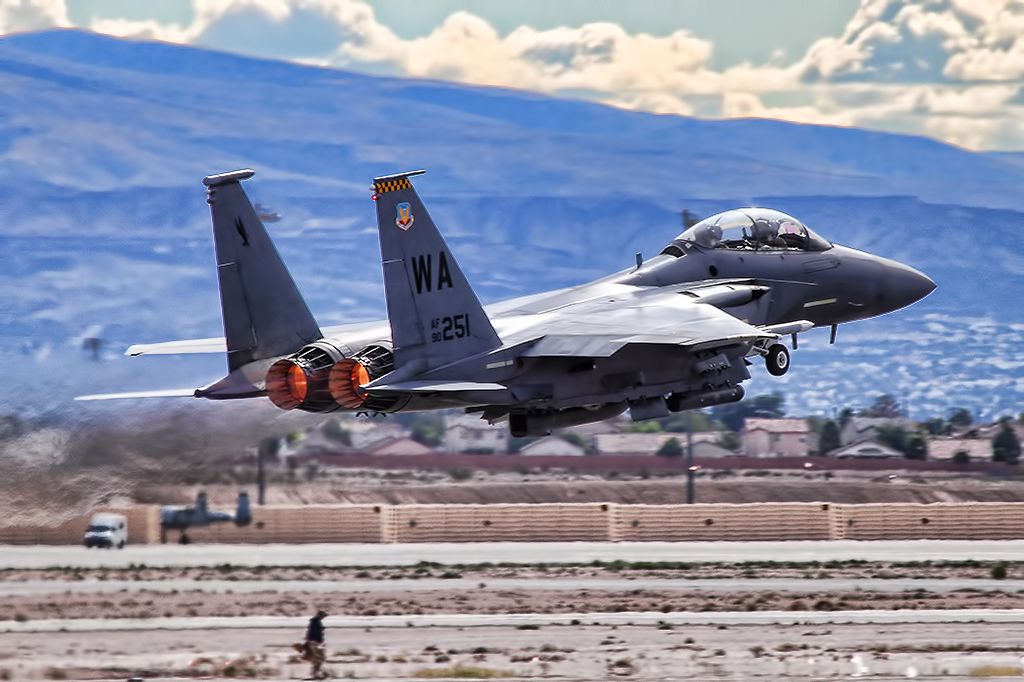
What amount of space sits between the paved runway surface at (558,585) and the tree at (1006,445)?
15.4m

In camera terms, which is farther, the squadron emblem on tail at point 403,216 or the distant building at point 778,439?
the distant building at point 778,439

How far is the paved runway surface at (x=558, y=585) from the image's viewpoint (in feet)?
107

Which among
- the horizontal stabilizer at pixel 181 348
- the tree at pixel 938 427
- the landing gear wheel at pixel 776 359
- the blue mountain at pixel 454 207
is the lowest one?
the tree at pixel 938 427

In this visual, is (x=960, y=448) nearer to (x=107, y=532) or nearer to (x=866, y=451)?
(x=866, y=451)

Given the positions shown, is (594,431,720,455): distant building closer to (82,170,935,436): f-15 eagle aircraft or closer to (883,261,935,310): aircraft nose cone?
(883,261,935,310): aircraft nose cone

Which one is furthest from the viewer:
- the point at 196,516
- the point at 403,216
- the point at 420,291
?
the point at 196,516

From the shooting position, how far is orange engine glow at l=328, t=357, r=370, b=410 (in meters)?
26.4

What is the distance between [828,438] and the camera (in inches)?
2040

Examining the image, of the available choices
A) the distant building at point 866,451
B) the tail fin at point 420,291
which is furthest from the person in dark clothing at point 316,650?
the distant building at point 866,451

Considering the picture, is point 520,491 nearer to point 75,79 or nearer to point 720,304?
point 720,304

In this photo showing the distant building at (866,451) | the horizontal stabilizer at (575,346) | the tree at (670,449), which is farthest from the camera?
the distant building at (866,451)

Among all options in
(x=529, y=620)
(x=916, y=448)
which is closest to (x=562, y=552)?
(x=529, y=620)

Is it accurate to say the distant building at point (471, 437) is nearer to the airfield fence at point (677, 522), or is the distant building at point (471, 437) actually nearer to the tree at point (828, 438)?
the airfield fence at point (677, 522)

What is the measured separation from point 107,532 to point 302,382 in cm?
893
